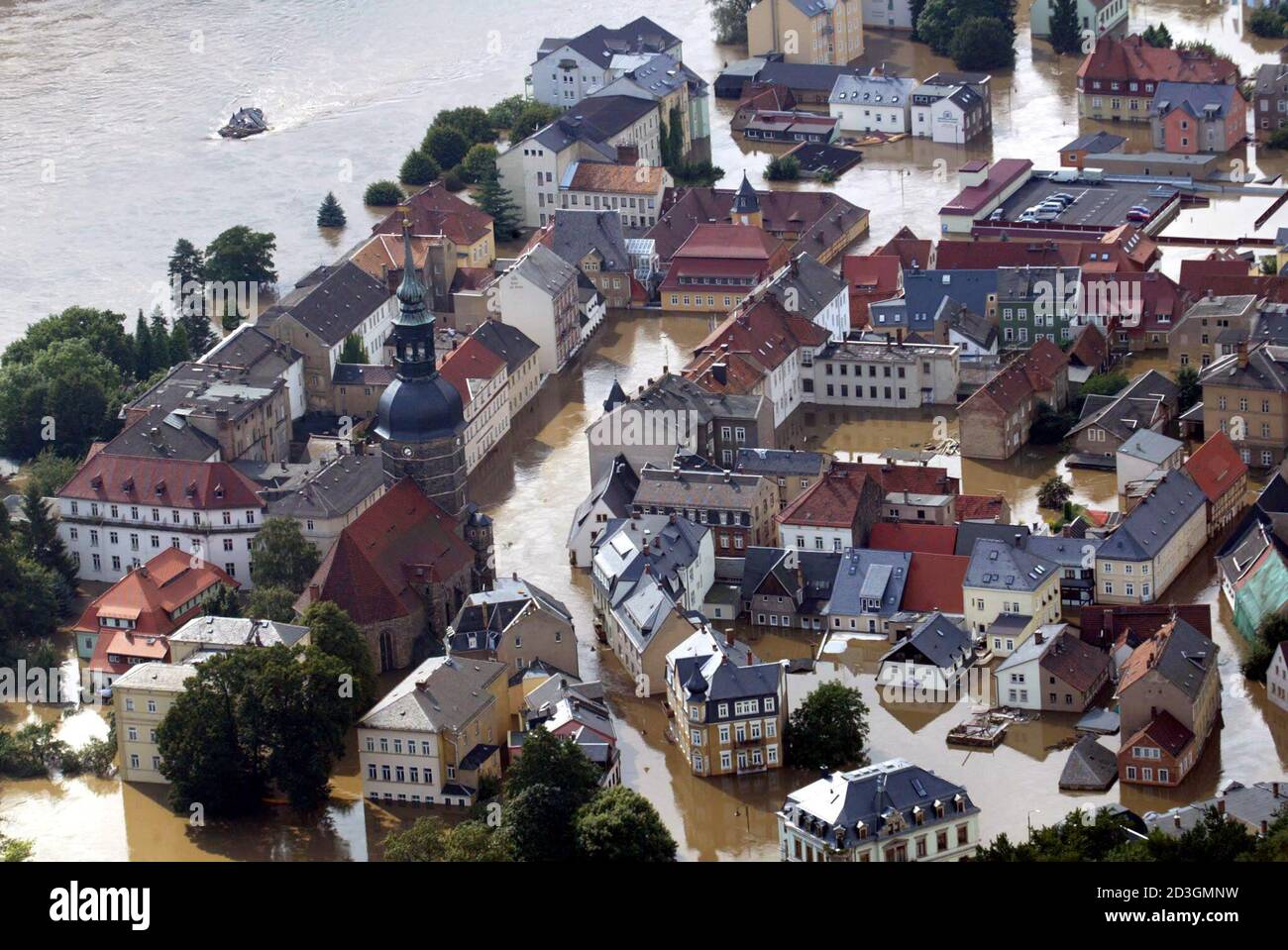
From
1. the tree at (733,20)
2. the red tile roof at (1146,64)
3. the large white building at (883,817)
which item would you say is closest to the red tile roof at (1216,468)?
the large white building at (883,817)

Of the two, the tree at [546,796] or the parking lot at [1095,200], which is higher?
the parking lot at [1095,200]

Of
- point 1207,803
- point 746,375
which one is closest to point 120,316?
point 746,375

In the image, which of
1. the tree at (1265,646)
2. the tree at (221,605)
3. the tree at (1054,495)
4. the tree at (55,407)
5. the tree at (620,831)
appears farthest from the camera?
the tree at (55,407)

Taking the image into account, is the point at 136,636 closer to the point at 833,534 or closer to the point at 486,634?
the point at 486,634

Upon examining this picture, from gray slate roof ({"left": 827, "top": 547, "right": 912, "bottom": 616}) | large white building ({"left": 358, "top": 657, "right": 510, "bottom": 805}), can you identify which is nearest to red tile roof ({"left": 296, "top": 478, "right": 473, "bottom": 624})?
large white building ({"left": 358, "top": 657, "right": 510, "bottom": 805})

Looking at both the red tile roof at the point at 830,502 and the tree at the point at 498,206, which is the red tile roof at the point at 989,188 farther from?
the red tile roof at the point at 830,502

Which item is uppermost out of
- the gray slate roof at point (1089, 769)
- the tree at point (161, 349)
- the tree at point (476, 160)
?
the tree at point (476, 160)

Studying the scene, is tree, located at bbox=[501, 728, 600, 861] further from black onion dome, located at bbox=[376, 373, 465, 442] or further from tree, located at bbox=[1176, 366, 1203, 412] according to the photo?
tree, located at bbox=[1176, 366, 1203, 412]

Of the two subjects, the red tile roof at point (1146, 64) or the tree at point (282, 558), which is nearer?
the tree at point (282, 558)
